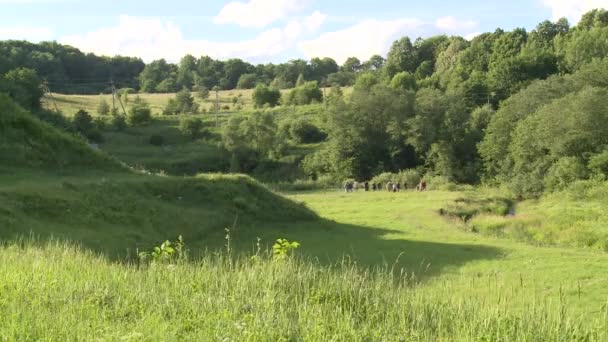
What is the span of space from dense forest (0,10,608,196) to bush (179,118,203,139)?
795 centimetres

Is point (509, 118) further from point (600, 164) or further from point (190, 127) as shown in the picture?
point (190, 127)

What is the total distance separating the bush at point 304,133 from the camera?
317 ft

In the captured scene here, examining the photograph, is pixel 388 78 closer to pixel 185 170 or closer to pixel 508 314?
pixel 185 170

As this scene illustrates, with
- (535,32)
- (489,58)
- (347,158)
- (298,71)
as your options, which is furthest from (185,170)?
(298,71)

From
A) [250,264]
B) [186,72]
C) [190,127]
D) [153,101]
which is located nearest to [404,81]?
[190,127]

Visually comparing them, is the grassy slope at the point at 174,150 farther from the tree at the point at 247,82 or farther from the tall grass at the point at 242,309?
the tall grass at the point at 242,309

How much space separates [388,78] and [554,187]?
7106cm

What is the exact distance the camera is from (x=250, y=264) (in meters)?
10.6

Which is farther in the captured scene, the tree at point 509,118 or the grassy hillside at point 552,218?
the tree at point 509,118

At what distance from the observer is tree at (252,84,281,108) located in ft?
385

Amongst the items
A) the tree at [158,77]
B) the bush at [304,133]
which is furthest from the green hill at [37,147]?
the tree at [158,77]

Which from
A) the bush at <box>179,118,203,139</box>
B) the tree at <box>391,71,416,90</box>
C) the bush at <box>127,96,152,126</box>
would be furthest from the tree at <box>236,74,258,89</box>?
the bush at <box>179,118,203,139</box>

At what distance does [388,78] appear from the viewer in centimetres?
12475

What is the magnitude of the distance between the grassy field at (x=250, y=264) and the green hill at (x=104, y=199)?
0.26 ft
